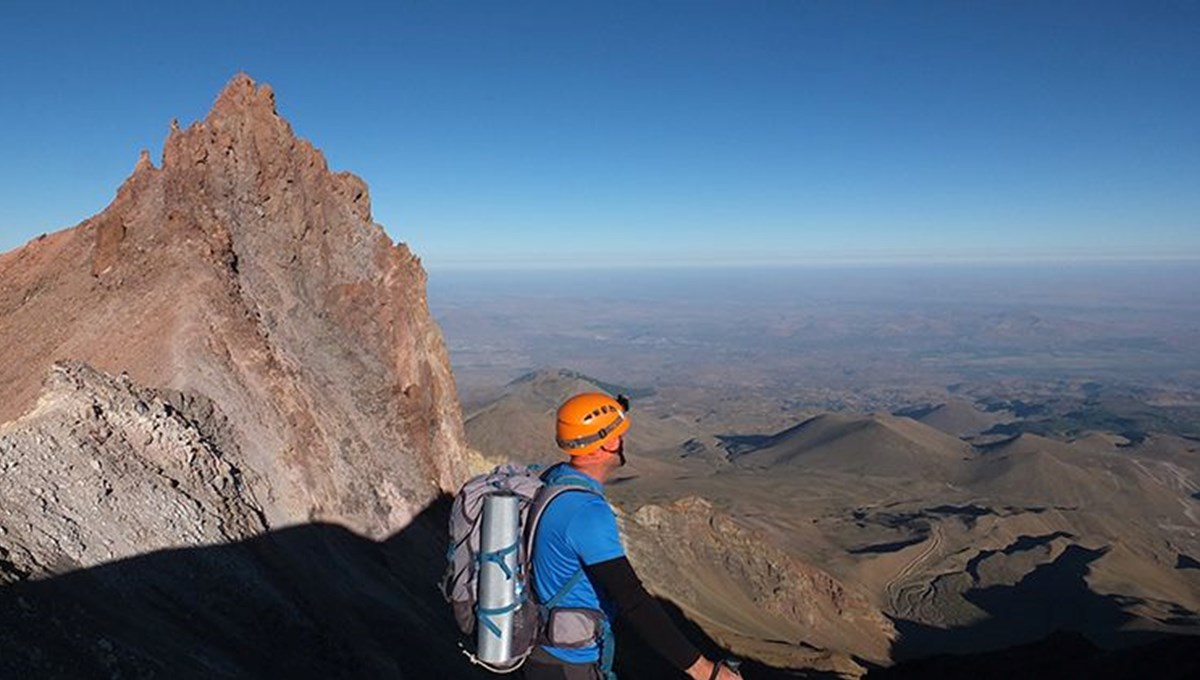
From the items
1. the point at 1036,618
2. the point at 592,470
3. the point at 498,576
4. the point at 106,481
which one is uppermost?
the point at 592,470

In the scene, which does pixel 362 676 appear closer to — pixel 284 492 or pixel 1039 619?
pixel 284 492


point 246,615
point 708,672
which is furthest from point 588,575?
point 246,615

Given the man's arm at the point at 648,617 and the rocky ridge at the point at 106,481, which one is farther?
the rocky ridge at the point at 106,481

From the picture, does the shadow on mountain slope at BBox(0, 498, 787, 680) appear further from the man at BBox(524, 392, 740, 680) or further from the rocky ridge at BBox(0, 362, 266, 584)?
the man at BBox(524, 392, 740, 680)

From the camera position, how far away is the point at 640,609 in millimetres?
4801

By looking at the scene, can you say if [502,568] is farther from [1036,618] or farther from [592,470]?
[1036,618]

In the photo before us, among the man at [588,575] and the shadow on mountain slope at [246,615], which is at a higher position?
the man at [588,575]

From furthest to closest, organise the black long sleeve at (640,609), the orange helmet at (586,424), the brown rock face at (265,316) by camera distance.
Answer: the brown rock face at (265,316) → the orange helmet at (586,424) → the black long sleeve at (640,609)

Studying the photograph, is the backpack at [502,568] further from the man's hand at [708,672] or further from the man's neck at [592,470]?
the man's hand at [708,672]

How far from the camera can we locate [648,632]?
16.0 ft

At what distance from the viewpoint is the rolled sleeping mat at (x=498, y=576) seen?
4.96 meters

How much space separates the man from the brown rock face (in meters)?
10.8

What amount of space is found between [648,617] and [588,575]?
45 cm

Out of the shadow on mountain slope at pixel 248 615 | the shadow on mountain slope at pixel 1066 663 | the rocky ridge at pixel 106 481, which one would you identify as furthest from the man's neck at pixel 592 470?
the shadow on mountain slope at pixel 1066 663
